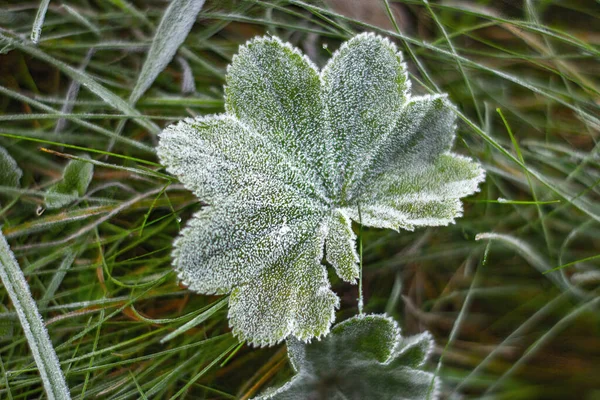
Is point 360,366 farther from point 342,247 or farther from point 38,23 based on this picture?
point 38,23

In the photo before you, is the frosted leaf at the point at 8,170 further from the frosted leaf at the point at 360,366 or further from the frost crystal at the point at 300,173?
the frosted leaf at the point at 360,366

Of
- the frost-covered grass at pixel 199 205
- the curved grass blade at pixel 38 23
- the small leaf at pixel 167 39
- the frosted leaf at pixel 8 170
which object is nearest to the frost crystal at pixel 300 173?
the frost-covered grass at pixel 199 205

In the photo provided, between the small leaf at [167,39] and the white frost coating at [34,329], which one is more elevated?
the small leaf at [167,39]

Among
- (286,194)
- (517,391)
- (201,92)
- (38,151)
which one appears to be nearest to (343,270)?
(286,194)

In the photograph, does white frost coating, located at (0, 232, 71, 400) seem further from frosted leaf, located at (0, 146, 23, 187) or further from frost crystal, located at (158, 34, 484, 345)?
frost crystal, located at (158, 34, 484, 345)

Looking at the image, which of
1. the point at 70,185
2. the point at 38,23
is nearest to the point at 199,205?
the point at 70,185

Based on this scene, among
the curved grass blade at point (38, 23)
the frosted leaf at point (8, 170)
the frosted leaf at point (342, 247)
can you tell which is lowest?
the frosted leaf at point (8, 170)

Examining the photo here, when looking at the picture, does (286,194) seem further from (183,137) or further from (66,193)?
(66,193)

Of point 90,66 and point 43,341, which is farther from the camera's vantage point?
point 90,66

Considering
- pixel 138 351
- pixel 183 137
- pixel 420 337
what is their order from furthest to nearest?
pixel 138 351 → pixel 420 337 → pixel 183 137
